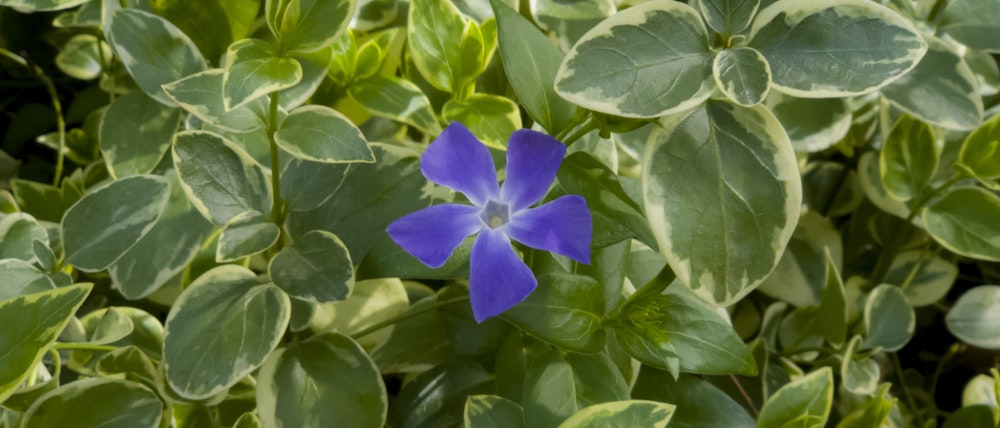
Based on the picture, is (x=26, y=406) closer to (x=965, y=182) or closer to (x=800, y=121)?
(x=800, y=121)

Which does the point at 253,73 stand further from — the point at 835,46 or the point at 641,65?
the point at 835,46

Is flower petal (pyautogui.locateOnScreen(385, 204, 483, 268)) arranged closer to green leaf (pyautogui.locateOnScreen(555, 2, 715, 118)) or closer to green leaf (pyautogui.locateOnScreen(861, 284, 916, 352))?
green leaf (pyautogui.locateOnScreen(555, 2, 715, 118))

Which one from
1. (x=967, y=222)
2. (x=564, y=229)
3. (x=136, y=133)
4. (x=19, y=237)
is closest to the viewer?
(x=564, y=229)

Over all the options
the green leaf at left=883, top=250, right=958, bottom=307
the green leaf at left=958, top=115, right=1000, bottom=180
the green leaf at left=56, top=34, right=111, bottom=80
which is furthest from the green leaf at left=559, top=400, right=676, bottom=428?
the green leaf at left=56, top=34, right=111, bottom=80

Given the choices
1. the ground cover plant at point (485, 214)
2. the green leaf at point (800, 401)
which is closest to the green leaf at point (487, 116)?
the ground cover plant at point (485, 214)

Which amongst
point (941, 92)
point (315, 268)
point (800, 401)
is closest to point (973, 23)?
point (941, 92)

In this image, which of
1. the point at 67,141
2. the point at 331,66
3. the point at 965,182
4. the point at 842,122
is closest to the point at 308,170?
the point at 331,66

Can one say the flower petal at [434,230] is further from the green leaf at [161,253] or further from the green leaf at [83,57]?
the green leaf at [83,57]
